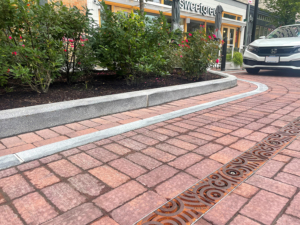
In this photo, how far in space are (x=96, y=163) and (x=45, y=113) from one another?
1221 mm

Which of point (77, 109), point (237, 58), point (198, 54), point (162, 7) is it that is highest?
point (162, 7)

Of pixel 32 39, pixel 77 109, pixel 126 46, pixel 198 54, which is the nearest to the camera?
pixel 77 109

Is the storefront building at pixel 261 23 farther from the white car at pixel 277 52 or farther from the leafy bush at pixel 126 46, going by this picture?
the leafy bush at pixel 126 46

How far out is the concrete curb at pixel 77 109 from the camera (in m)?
2.79

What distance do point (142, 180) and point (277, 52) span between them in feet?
27.0

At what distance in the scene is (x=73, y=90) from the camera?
425cm

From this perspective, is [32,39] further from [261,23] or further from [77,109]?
[261,23]

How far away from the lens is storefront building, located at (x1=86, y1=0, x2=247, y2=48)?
40.1 feet

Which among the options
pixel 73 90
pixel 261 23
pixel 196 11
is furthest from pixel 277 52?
pixel 261 23

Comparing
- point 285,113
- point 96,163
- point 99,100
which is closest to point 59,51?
point 99,100

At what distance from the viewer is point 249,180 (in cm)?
195

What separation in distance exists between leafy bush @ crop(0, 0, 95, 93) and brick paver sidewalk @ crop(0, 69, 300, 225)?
1.73m

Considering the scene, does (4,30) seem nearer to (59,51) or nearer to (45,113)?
(59,51)

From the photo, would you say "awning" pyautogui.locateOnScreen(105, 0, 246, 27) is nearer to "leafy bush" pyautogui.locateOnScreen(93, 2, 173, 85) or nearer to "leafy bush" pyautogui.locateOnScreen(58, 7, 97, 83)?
"leafy bush" pyautogui.locateOnScreen(93, 2, 173, 85)
